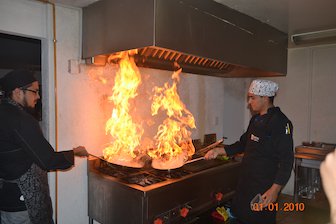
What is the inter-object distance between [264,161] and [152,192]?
2.68 feet

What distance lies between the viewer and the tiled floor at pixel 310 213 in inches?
108

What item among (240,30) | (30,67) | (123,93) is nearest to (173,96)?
(123,93)

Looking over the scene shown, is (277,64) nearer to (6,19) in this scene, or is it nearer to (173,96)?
(173,96)

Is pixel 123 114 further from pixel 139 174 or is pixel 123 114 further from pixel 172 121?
pixel 172 121

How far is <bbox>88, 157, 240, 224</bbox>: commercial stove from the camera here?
4.91ft

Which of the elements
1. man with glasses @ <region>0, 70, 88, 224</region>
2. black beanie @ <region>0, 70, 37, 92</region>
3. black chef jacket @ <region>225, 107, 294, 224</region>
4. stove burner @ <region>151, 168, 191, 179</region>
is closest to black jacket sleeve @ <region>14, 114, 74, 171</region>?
man with glasses @ <region>0, 70, 88, 224</region>

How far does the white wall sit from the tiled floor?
14.6 inches

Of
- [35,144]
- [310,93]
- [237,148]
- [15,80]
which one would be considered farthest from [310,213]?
[15,80]

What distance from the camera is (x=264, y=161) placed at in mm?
1713

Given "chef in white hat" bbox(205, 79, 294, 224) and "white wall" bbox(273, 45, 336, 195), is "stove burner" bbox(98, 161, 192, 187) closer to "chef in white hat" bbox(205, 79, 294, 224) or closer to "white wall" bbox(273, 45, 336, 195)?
"chef in white hat" bbox(205, 79, 294, 224)

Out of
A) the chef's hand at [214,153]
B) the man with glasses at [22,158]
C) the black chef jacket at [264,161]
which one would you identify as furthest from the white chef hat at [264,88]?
the man with glasses at [22,158]

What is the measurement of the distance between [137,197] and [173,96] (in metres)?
1.10

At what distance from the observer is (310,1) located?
5.37ft

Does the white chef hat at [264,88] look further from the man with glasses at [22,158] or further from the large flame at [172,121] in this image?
the man with glasses at [22,158]
